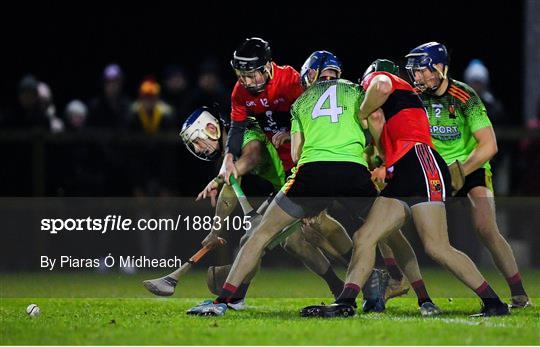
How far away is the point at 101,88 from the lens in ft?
66.2

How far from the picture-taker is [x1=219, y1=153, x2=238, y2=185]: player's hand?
11.7 meters

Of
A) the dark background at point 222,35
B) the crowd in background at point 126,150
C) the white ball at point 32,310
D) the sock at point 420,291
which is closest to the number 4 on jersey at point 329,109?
the sock at point 420,291

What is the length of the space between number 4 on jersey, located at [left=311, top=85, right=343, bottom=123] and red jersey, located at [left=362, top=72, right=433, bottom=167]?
0.26 metres

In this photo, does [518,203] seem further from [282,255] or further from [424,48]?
[424,48]

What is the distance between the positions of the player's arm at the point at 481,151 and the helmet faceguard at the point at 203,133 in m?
2.23

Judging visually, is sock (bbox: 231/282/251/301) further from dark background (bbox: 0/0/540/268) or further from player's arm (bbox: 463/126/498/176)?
dark background (bbox: 0/0/540/268)

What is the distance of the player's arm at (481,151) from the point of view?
1164 centimetres

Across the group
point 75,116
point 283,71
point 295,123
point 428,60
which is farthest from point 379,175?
point 75,116

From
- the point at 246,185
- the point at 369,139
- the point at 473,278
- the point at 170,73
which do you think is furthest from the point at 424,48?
the point at 170,73

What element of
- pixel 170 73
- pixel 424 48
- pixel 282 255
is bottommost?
pixel 282 255

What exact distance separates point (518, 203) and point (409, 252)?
5.87 meters

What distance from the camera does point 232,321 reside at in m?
10.8

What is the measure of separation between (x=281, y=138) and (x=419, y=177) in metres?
1.68

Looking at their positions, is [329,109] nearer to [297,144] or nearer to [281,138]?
[297,144]
